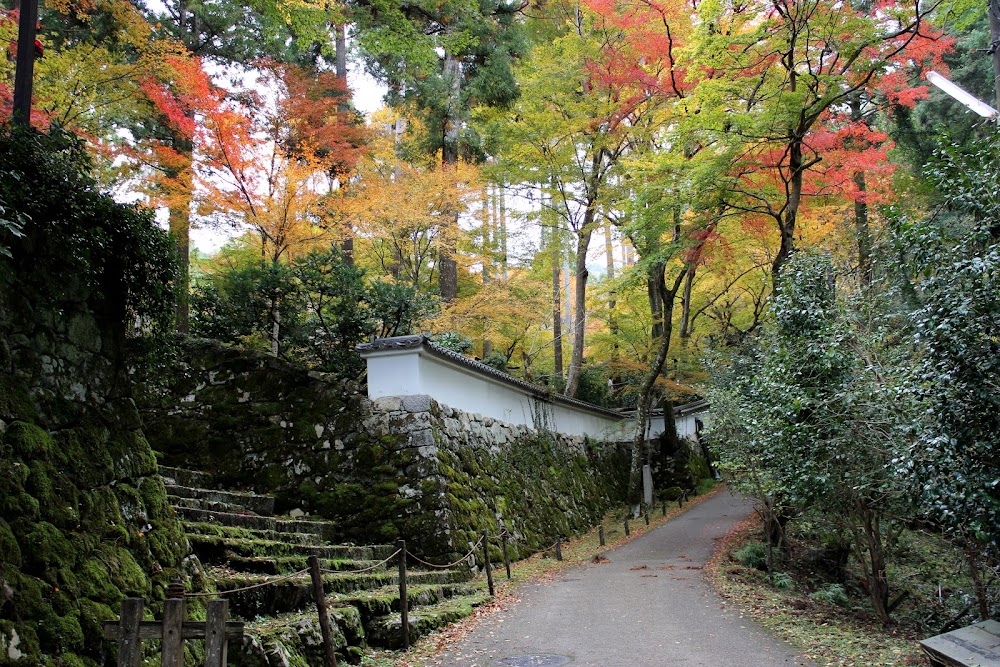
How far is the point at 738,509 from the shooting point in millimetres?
18625

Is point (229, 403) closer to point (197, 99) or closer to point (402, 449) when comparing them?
point (402, 449)

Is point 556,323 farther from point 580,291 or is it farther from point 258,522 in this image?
point 258,522

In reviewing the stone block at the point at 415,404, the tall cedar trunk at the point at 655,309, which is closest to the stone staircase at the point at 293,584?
the stone block at the point at 415,404

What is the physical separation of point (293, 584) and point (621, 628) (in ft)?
11.3

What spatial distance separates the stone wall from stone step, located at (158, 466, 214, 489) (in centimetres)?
66

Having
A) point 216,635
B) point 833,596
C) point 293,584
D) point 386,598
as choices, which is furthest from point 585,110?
point 216,635

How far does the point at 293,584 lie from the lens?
19.4ft

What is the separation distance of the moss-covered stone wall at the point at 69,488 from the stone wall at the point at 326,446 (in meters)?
4.30

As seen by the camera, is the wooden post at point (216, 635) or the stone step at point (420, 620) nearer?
the wooden post at point (216, 635)

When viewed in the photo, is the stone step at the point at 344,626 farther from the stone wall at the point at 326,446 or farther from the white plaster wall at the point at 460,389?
the white plaster wall at the point at 460,389

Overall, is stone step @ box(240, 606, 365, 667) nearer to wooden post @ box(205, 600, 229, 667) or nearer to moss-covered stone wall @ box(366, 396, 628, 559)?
wooden post @ box(205, 600, 229, 667)

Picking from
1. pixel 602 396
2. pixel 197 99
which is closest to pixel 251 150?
pixel 197 99

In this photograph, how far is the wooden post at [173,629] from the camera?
3.53m

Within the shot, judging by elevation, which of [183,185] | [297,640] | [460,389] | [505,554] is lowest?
[505,554]
